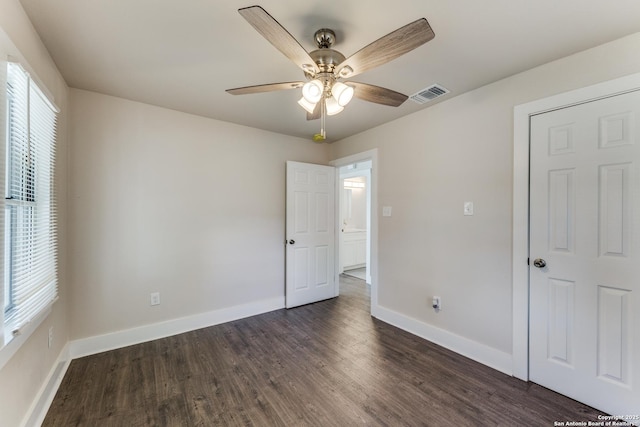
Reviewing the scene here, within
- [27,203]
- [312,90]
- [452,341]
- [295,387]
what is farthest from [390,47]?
[452,341]

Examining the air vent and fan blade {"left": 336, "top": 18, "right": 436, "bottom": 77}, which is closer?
fan blade {"left": 336, "top": 18, "right": 436, "bottom": 77}

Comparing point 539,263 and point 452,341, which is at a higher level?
point 539,263

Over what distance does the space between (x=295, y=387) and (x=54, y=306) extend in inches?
75.4

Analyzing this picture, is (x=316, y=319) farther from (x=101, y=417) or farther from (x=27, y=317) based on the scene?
(x=27, y=317)

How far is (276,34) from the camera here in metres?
1.23

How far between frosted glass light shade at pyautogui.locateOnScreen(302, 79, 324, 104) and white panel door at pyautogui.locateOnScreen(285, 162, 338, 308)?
7.07 ft

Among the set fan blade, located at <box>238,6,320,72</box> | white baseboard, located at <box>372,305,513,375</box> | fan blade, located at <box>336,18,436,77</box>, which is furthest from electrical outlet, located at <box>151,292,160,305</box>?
fan blade, located at <box>336,18,436,77</box>

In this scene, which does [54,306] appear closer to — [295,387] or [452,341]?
[295,387]

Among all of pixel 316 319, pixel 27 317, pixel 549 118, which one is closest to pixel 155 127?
pixel 27 317

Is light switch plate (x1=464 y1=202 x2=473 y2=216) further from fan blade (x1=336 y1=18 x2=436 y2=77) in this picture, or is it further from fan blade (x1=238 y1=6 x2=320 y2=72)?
fan blade (x1=238 y1=6 x2=320 y2=72)

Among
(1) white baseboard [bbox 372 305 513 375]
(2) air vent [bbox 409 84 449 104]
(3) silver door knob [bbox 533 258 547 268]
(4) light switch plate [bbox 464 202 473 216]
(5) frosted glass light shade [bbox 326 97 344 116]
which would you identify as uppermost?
(2) air vent [bbox 409 84 449 104]

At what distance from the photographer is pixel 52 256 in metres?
1.92

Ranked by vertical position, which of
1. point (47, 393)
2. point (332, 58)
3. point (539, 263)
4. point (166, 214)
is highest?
point (332, 58)

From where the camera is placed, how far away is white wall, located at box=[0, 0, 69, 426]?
130 cm
